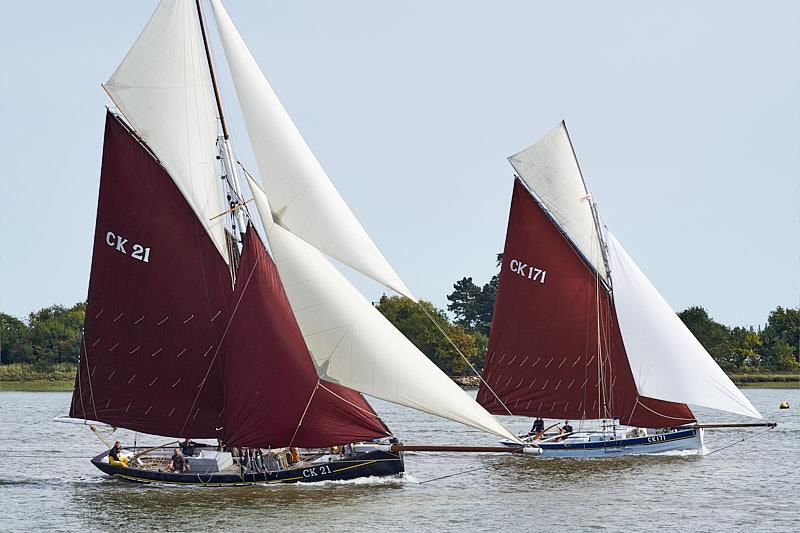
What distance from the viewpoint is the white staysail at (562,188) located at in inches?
2398

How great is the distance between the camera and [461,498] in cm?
4716

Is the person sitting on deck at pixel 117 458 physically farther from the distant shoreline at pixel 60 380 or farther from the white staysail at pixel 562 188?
the distant shoreline at pixel 60 380

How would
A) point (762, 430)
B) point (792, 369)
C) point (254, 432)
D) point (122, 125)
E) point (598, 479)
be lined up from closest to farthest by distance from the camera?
point (254, 432) → point (122, 125) → point (598, 479) → point (762, 430) → point (792, 369)

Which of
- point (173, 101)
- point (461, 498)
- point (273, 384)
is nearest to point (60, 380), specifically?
point (173, 101)

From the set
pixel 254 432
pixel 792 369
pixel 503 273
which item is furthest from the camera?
pixel 792 369

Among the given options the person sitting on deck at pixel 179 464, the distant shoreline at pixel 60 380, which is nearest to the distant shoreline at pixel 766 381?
the distant shoreline at pixel 60 380

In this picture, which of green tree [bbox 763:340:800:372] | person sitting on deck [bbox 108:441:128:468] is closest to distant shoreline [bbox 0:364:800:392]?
green tree [bbox 763:340:800:372]

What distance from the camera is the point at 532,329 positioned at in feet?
202

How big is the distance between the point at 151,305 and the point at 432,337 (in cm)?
11181

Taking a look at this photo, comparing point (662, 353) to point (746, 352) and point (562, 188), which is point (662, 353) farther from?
point (746, 352)

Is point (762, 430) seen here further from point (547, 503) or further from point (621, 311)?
point (547, 503)

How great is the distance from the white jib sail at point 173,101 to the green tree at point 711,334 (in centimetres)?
11350

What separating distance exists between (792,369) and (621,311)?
330ft

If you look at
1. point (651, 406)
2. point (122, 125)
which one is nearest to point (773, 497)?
point (651, 406)
